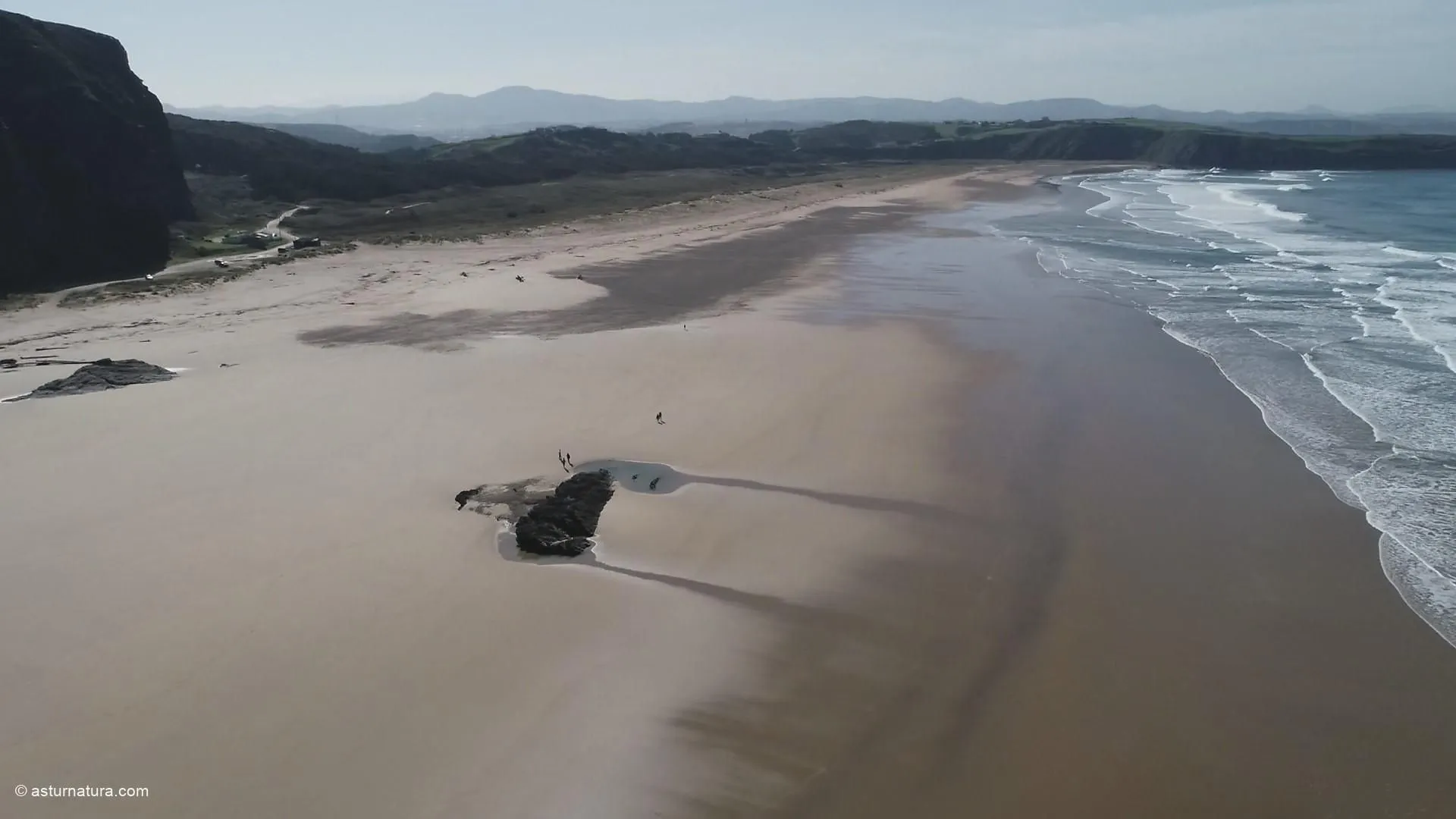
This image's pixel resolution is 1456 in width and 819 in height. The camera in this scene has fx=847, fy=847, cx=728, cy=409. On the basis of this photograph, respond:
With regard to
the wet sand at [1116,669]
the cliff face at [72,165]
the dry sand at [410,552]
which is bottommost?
the wet sand at [1116,669]

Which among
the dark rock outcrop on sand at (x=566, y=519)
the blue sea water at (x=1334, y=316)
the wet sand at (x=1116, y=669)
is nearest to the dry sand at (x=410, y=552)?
the dark rock outcrop on sand at (x=566, y=519)

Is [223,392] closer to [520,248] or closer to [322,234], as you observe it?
[520,248]

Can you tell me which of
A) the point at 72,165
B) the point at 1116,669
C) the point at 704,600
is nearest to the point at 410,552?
the point at 704,600

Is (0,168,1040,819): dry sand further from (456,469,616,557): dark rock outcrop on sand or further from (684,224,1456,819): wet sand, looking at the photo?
(684,224,1456,819): wet sand

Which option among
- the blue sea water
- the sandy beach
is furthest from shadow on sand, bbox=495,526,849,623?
the blue sea water

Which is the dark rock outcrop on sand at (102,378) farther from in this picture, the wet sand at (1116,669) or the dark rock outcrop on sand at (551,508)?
the wet sand at (1116,669)

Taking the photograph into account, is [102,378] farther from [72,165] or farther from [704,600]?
[72,165]

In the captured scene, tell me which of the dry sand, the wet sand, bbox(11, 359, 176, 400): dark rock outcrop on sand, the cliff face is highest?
the cliff face

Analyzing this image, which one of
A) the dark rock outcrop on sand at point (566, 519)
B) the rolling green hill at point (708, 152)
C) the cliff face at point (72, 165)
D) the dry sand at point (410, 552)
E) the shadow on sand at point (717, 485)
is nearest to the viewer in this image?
the dry sand at point (410, 552)
